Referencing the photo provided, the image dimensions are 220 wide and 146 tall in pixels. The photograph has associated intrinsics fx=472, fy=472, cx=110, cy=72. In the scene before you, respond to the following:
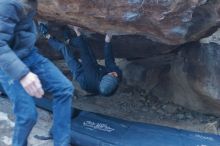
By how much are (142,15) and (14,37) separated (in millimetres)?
1331

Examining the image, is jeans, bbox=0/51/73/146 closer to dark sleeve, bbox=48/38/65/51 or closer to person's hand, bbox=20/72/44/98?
person's hand, bbox=20/72/44/98

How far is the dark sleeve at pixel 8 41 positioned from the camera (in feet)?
A: 11.3

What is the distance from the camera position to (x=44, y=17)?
507cm

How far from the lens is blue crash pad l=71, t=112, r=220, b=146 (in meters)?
4.84

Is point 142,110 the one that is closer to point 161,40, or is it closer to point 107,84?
point 107,84

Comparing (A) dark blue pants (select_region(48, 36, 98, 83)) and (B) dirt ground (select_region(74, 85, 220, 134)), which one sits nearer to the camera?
(A) dark blue pants (select_region(48, 36, 98, 83))

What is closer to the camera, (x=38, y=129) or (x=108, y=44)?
(x=38, y=129)

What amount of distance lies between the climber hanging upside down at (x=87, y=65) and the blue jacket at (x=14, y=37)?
147cm

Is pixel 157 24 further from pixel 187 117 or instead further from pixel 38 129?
pixel 187 117

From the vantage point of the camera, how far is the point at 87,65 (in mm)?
5418

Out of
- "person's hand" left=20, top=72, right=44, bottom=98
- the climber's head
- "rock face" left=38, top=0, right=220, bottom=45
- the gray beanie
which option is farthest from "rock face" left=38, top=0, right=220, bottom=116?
"person's hand" left=20, top=72, right=44, bottom=98

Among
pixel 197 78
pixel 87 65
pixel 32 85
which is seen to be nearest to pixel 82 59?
pixel 87 65

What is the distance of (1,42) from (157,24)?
1.68 metres

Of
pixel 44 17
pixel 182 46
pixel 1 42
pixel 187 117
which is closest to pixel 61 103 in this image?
pixel 1 42
